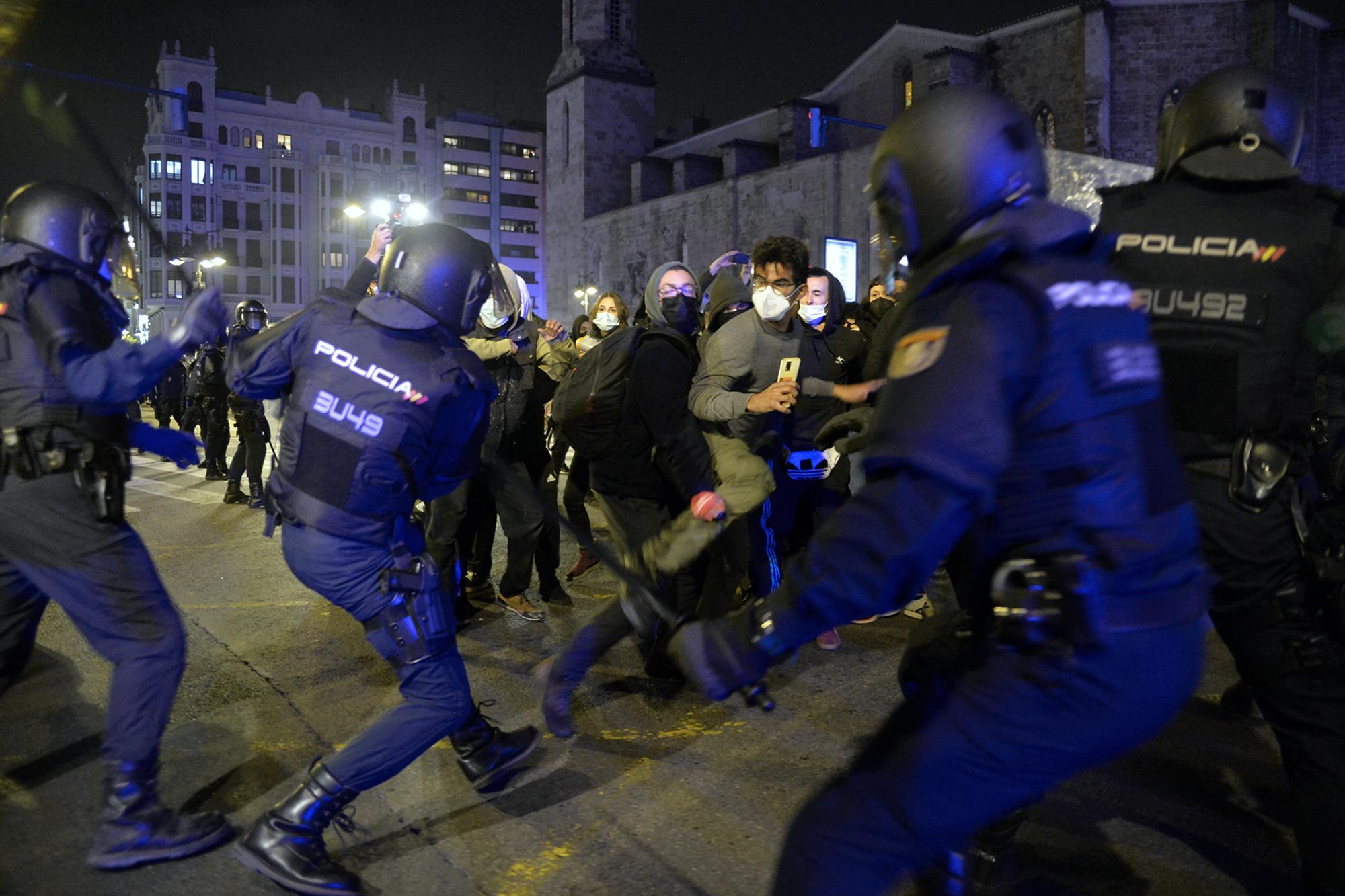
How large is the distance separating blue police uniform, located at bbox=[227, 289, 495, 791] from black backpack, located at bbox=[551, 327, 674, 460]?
161cm

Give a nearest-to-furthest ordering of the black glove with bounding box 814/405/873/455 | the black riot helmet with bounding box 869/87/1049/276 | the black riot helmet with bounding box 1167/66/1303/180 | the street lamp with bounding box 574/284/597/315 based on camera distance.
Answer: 1. the black riot helmet with bounding box 869/87/1049/276
2. the black riot helmet with bounding box 1167/66/1303/180
3. the black glove with bounding box 814/405/873/455
4. the street lamp with bounding box 574/284/597/315

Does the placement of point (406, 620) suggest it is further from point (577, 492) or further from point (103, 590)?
→ point (577, 492)

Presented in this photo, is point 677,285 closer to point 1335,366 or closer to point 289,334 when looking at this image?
point 289,334

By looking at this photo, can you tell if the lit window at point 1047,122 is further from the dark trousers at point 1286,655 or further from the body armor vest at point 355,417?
the body armor vest at point 355,417

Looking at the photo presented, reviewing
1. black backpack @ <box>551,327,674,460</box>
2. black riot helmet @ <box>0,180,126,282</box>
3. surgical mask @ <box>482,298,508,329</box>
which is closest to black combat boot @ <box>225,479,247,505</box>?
surgical mask @ <box>482,298,508,329</box>

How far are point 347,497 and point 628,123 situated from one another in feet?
165

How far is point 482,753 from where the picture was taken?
334cm

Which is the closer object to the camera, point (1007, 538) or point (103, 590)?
point (1007, 538)

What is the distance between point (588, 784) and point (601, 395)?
184 centimetres

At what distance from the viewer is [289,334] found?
9.54 feet

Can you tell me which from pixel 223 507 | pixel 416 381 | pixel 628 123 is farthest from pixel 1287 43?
pixel 416 381

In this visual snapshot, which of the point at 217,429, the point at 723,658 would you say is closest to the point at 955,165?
the point at 723,658

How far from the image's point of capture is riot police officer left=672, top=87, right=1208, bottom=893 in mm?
1559

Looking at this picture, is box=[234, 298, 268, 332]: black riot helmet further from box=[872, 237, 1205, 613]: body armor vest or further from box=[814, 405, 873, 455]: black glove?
box=[872, 237, 1205, 613]: body armor vest
